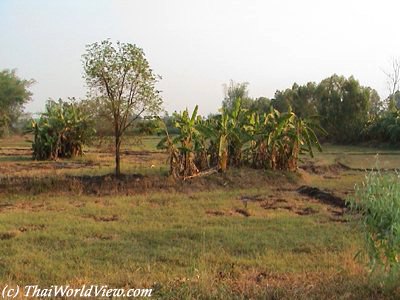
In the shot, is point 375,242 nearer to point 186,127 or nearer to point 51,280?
point 51,280

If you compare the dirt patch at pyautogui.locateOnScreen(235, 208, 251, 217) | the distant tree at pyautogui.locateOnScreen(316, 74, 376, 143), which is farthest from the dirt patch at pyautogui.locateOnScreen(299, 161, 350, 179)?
the distant tree at pyautogui.locateOnScreen(316, 74, 376, 143)

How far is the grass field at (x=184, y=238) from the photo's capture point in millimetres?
Answer: 4828

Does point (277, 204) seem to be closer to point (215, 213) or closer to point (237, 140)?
point (215, 213)

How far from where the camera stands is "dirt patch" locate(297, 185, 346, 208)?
10.7 meters

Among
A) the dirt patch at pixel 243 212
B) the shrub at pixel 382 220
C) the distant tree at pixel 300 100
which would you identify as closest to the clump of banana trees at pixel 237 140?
the dirt patch at pixel 243 212

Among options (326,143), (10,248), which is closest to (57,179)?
(10,248)

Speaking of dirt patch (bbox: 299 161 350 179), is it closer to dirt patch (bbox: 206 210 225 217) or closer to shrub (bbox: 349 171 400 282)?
dirt patch (bbox: 206 210 225 217)

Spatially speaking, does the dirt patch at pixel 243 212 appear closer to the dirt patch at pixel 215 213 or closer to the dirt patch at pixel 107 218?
the dirt patch at pixel 215 213

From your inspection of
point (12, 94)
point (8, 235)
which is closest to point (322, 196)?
point (8, 235)

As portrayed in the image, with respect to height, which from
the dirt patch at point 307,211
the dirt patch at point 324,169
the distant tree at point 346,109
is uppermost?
the distant tree at point 346,109

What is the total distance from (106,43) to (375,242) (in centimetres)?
989

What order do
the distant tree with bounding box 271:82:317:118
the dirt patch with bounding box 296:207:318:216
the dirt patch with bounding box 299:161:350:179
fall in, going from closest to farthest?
the dirt patch with bounding box 296:207:318:216
the dirt patch with bounding box 299:161:350:179
the distant tree with bounding box 271:82:317:118

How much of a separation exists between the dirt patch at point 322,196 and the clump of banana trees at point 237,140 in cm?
217

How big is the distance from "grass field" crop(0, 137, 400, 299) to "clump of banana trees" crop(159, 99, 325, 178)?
84 centimetres
